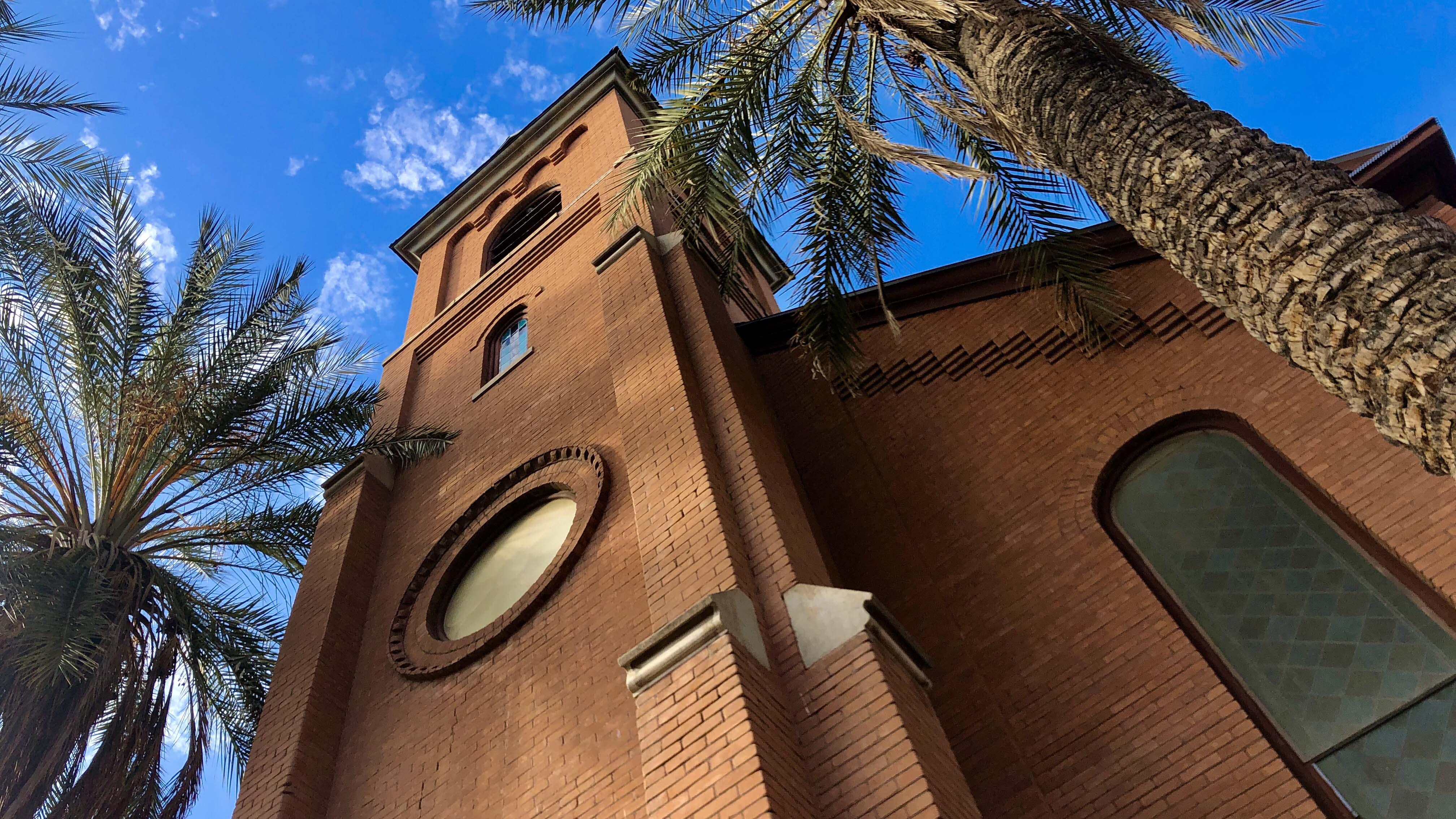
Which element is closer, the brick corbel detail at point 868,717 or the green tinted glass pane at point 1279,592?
the brick corbel detail at point 868,717

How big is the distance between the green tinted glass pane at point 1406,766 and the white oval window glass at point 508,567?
17.7ft

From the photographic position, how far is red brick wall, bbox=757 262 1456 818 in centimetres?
605

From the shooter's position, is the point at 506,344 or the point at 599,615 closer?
the point at 599,615

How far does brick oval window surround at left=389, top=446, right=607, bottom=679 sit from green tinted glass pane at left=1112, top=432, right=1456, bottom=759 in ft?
13.9

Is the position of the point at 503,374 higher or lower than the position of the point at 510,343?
lower

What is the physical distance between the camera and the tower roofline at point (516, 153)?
58.3 ft

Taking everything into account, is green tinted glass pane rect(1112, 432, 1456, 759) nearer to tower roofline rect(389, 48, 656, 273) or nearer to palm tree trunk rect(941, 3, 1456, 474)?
palm tree trunk rect(941, 3, 1456, 474)

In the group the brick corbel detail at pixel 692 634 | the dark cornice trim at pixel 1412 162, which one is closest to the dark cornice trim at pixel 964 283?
the dark cornice trim at pixel 1412 162

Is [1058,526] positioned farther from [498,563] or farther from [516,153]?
[516,153]

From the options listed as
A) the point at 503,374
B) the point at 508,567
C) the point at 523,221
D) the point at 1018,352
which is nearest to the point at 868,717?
the point at 508,567

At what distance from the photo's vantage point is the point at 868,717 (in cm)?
502

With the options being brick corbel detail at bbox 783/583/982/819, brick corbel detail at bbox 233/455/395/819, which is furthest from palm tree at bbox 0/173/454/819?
brick corbel detail at bbox 783/583/982/819

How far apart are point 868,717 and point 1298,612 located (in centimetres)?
341

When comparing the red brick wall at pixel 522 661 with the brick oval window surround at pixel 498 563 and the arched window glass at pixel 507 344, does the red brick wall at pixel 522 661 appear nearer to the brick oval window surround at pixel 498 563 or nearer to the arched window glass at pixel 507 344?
the brick oval window surround at pixel 498 563
